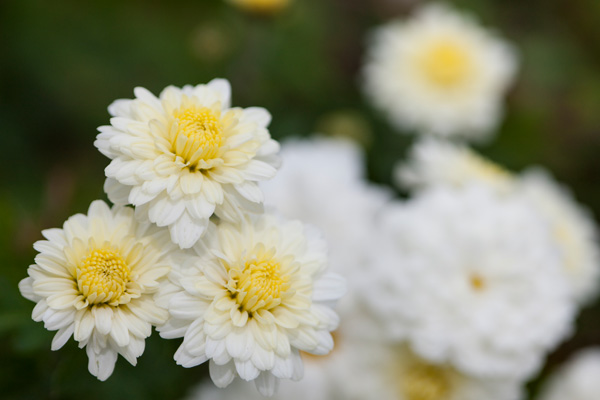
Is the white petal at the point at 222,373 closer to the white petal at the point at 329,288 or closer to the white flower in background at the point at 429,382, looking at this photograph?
the white petal at the point at 329,288

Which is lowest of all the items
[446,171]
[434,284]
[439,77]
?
[434,284]

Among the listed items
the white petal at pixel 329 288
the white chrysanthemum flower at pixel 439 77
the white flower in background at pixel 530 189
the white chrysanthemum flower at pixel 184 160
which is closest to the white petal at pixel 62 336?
the white chrysanthemum flower at pixel 184 160

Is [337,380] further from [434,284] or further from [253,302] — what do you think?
[253,302]

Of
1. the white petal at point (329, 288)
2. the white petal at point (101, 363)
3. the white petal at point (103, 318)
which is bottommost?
the white petal at point (101, 363)

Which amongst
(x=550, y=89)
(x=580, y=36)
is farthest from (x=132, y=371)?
(x=580, y=36)

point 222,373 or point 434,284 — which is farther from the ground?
point 434,284

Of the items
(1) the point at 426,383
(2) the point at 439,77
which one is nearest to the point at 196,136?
(1) the point at 426,383
